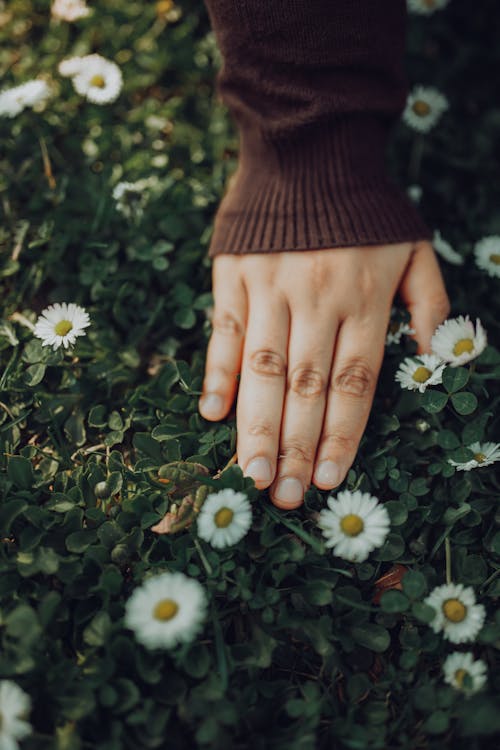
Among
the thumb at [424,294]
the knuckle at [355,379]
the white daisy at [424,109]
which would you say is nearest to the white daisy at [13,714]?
the knuckle at [355,379]

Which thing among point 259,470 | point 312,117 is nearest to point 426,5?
point 312,117

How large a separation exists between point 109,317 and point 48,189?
39cm

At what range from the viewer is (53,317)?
52.7 inches

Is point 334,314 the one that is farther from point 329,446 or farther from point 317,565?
point 317,565

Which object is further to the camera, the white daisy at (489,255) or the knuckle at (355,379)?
the white daisy at (489,255)

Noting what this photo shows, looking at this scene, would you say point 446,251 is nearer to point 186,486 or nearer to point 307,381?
point 307,381

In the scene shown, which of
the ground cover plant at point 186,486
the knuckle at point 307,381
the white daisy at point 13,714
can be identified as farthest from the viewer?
the knuckle at point 307,381

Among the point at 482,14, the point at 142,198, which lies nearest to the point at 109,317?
the point at 142,198

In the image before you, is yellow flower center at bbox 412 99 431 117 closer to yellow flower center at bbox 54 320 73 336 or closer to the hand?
the hand

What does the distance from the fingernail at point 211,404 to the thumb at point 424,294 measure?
45cm

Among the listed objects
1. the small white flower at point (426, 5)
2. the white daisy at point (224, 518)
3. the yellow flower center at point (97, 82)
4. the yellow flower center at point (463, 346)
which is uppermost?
the small white flower at point (426, 5)

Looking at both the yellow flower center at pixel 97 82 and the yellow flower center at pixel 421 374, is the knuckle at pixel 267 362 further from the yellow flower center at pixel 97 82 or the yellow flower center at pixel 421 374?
the yellow flower center at pixel 97 82

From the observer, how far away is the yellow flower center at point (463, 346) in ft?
4.19

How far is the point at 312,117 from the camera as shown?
1417mm
